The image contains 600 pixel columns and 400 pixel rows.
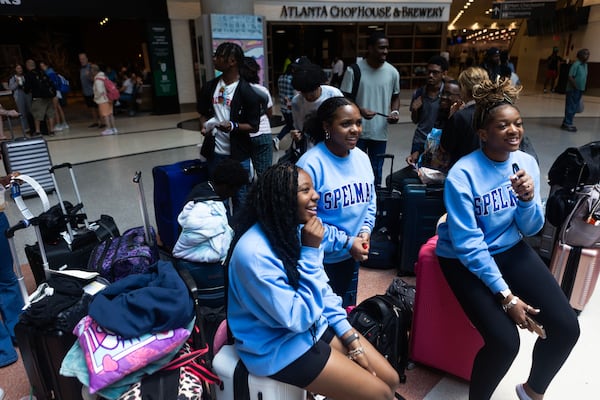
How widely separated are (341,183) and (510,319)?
103 cm

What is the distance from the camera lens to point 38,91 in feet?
29.2

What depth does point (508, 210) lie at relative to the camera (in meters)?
2.08

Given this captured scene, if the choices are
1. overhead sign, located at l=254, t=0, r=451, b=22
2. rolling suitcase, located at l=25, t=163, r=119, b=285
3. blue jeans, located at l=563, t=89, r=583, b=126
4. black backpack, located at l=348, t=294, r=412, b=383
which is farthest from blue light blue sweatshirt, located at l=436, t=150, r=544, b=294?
overhead sign, located at l=254, t=0, r=451, b=22

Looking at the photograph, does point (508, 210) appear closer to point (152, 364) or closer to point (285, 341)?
point (285, 341)

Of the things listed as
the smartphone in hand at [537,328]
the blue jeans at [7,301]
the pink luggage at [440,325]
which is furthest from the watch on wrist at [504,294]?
the blue jeans at [7,301]

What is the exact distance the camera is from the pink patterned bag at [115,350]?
5.33 feet

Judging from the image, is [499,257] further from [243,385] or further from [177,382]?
[177,382]

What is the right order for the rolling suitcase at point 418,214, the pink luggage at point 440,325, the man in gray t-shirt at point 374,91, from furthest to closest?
the man in gray t-shirt at point 374,91 < the rolling suitcase at point 418,214 < the pink luggage at point 440,325

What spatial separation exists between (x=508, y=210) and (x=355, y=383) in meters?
1.13

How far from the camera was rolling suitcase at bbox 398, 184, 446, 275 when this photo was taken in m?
3.31

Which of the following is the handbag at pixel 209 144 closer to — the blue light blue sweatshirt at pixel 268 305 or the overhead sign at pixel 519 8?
the blue light blue sweatshirt at pixel 268 305

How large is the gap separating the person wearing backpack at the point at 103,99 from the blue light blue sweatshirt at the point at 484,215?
913 cm

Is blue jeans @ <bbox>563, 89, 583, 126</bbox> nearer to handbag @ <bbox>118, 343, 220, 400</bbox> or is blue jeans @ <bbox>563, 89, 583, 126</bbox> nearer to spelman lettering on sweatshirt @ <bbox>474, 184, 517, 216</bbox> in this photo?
spelman lettering on sweatshirt @ <bbox>474, 184, 517, 216</bbox>

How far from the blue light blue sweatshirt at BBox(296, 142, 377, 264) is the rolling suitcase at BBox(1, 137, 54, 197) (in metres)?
4.60
